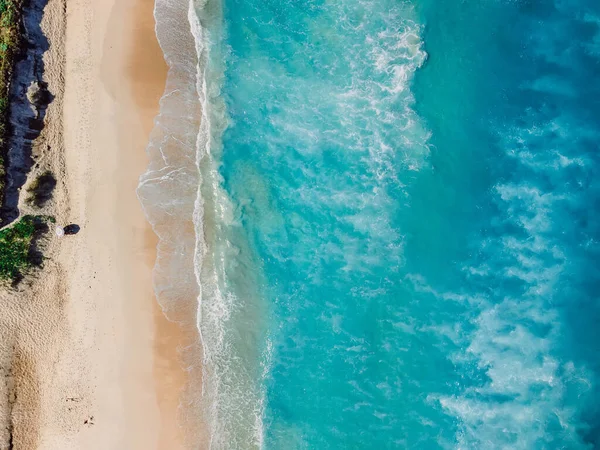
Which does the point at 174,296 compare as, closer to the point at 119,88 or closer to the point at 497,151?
the point at 119,88

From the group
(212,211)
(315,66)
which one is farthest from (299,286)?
(315,66)

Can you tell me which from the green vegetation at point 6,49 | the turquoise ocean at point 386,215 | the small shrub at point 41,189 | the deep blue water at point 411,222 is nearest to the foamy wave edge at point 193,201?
the turquoise ocean at point 386,215

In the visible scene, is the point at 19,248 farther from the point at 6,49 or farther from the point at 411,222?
the point at 411,222

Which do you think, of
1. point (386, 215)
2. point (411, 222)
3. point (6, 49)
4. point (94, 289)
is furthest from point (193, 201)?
point (6, 49)

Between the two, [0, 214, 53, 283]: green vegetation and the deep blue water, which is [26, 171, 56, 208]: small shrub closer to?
[0, 214, 53, 283]: green vegetation

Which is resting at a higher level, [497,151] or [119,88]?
[497,151]

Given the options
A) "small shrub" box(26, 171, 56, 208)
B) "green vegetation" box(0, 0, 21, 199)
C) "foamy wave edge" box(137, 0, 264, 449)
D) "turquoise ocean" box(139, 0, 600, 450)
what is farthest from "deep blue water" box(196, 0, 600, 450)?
"green vegetation" box(0, 0, 21, 199)
